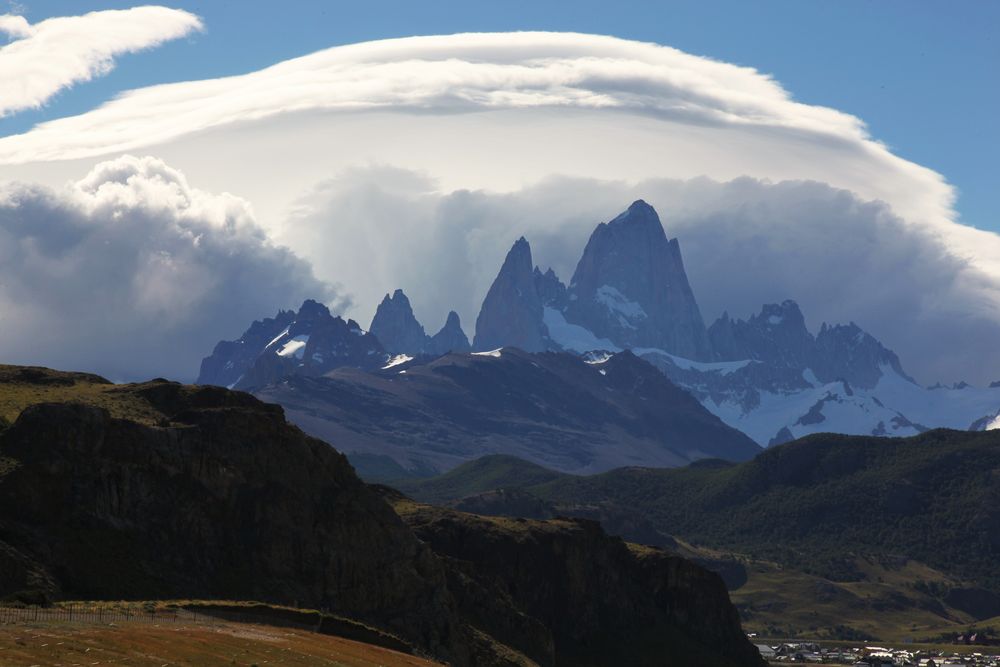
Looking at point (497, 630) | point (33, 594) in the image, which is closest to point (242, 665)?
point (33, 594)

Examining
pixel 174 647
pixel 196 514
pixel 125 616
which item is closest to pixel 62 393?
pixel 196 514

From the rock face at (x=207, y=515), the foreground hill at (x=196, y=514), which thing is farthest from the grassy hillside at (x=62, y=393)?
the rock face at (x=207, y=515)

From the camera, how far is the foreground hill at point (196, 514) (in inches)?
5408

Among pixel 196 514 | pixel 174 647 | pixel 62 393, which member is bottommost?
pixel 174 647

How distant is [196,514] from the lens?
6019 inches

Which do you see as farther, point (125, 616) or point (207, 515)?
point (207, 515)

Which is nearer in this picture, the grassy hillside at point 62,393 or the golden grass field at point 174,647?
the golden grass field at point 174,647

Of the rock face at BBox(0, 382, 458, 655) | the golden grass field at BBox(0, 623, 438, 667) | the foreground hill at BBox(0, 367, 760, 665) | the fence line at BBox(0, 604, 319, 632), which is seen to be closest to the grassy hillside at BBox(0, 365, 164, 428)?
the foreground hill at BBox(0, 367, 760, 665)

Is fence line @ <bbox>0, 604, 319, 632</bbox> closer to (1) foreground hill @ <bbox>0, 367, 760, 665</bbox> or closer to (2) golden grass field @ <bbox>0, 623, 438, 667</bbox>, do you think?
(2) golden grass field @ <bbox>0, 623, 438, 667</bbox>

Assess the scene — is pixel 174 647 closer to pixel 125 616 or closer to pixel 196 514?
pixel 125 616

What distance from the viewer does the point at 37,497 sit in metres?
138

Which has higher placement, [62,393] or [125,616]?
[62,393]

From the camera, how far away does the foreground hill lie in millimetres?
137375

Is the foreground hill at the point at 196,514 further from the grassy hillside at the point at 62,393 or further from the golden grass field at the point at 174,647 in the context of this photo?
the golden grass field at the point at 174,647
